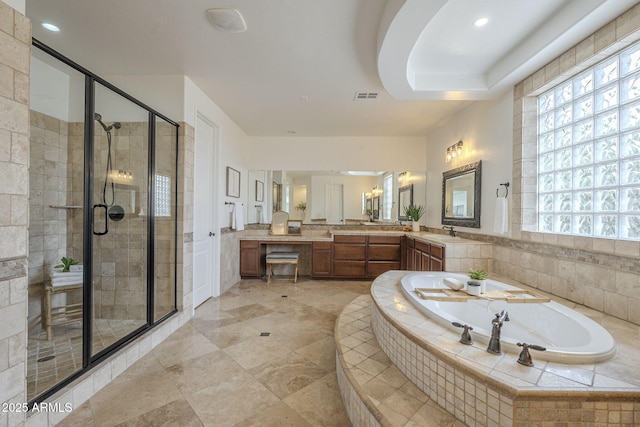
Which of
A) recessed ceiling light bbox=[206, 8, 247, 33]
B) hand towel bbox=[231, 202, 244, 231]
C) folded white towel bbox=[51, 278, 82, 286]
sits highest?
recessed ceiling light bbox=[206, 8, 247, 33]

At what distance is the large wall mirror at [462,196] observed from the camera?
126 inches

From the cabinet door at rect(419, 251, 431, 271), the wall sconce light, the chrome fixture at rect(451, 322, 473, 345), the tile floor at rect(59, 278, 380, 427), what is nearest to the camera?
the chrome fixture at rect(451, 322, 473, 345)

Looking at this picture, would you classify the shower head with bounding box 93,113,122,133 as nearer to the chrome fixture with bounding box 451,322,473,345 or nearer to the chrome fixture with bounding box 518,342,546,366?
the chrome fixture with bounding box 451,322,473,345

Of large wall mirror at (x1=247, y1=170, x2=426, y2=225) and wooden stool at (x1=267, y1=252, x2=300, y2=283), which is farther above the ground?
large wall mirror at (x1=247, y1=170, x2=426, y2=225)

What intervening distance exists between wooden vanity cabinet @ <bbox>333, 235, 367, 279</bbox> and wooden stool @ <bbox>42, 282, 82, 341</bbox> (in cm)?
330

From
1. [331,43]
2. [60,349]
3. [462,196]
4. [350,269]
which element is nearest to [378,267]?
[350,269]

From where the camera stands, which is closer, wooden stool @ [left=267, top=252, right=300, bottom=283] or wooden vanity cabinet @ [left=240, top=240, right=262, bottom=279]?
wooden stool @ [left=267, top=252, right=300, bottom=283]

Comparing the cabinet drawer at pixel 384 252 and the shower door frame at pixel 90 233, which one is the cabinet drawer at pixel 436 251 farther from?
the shower door frame at pixel 90 233

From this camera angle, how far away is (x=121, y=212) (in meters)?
2.69

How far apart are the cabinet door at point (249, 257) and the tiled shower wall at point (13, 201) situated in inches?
123

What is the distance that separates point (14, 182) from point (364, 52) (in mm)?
2499

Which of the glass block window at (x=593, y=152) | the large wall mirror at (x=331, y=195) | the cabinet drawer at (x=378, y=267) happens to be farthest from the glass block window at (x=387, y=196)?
the glass block window at (x=593, y=152)

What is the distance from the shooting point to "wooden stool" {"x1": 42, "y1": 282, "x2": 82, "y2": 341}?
2271 mm

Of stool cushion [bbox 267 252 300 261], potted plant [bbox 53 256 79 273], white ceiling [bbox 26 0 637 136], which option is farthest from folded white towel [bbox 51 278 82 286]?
stool cushion [bbox 267 252 300 261]
